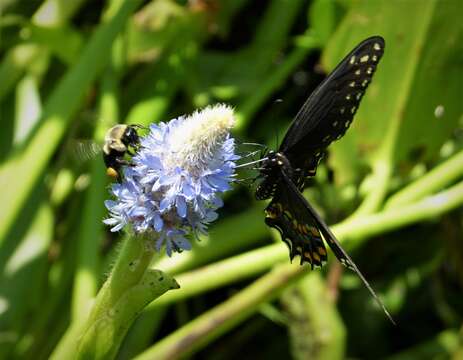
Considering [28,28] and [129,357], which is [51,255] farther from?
[28,28]

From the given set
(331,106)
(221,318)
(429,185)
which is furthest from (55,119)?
(429,185)

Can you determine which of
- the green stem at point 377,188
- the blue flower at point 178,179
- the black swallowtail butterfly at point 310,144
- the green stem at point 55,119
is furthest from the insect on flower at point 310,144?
the green stem at point 55,119

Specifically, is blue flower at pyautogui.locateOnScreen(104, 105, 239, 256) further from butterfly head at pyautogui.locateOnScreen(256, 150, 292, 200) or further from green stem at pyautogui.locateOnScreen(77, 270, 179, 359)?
butterfly head at pyautogui.locateOnScreen(256, 150, 292, 200)

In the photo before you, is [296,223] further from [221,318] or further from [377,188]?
[377,188]

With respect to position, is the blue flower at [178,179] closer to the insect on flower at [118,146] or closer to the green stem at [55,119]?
the insect on flower at [118,146]

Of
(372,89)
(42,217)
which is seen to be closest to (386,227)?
(372,89)

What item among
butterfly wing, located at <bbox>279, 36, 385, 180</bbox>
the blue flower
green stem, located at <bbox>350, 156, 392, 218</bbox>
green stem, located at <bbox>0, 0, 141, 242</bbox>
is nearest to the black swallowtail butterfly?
butterfly wing, located at <bbox>279, 36, 385, 180</bbox>
